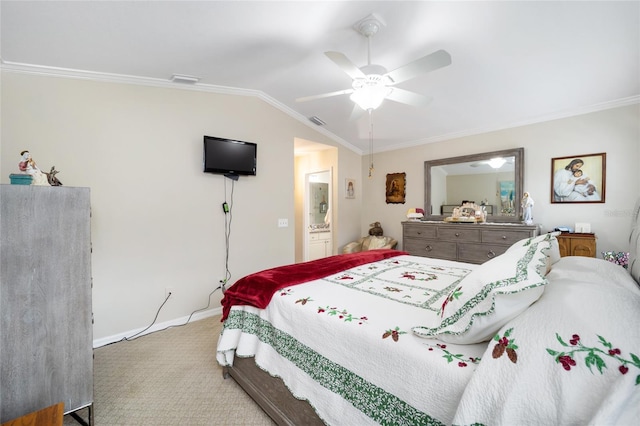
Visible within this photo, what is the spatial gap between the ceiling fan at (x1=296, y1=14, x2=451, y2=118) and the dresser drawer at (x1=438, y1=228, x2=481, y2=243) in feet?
7.06

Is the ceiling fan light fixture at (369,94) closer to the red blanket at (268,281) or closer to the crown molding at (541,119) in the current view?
the red blanket at (268,281)

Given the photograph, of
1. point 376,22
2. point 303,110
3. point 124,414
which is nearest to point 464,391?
point 124,414

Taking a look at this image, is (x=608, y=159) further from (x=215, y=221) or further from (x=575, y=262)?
(x=215, y=221)

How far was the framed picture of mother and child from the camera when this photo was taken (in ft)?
9.87

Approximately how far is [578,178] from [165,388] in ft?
15.1

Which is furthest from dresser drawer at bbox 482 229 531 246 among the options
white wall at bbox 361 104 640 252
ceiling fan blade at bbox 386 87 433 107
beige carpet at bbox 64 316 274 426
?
beige carpet at bbox 64 316 274 426

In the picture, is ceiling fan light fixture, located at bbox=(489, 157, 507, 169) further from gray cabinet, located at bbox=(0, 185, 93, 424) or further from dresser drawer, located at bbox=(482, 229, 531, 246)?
gray cabinet, located at bbox=(0, 185, 93, 424)

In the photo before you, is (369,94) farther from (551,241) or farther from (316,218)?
(316,218)

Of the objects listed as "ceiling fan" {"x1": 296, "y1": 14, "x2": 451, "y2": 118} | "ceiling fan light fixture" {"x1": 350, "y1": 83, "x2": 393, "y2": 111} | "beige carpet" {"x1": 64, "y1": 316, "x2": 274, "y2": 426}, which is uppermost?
"ceiling fan" {"x1": 296, "y1": 14, "x2": 451, "y2": 118}

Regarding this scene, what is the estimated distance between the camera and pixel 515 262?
116cm

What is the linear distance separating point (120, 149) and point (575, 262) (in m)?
3.78

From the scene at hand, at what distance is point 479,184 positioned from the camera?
151 inches

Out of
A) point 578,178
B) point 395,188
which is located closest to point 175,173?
point 395,188

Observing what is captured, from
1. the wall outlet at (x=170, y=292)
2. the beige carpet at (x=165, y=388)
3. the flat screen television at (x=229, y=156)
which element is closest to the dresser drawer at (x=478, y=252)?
the flat screen television at (x=229, y=156)
